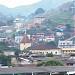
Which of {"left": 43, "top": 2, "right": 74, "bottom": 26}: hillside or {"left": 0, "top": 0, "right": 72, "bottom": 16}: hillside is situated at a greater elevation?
{"left": 0, "top": 0, "right": 72, "bottom": 16}: hillside

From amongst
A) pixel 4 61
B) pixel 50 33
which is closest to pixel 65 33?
pixel 50 33

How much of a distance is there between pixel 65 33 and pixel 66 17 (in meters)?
10.6

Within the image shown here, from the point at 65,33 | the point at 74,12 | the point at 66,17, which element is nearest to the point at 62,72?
the point at 65,33

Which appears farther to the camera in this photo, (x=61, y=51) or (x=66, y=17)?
(x=66, y=17)

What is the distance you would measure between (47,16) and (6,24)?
19.5 feet

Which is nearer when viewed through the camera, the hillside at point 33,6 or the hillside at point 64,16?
the hillside at point 64,16

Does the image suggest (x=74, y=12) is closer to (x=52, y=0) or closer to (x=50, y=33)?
(x=50, y=33)

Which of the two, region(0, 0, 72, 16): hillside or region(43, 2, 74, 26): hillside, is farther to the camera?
region(0, 0, 72, 16): hillside

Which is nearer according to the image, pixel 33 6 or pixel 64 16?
pixel 64 16

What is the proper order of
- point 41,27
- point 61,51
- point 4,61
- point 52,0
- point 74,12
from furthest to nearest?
point 52,0 < point 74,12 < point 41,27 < point 61,51 < point 4,61

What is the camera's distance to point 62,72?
16641 millimetres

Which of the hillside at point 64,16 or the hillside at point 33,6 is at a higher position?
the hillside at point 33,6

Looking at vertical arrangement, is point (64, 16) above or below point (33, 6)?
below

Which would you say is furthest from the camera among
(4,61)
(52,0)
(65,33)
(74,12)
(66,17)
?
(52,0)
